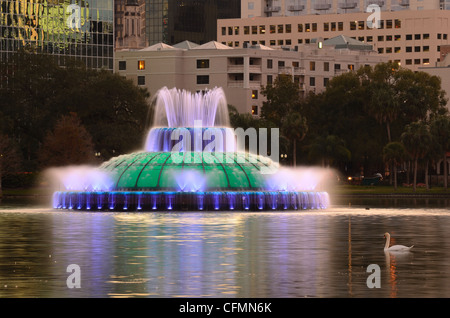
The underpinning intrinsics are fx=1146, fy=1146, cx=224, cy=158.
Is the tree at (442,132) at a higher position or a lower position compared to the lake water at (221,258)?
higher

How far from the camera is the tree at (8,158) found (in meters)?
103

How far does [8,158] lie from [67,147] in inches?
214

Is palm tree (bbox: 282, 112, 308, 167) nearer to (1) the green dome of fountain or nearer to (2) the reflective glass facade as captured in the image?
(2) the reflective glass facade

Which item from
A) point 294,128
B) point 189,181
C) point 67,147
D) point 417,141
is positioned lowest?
point 189,181

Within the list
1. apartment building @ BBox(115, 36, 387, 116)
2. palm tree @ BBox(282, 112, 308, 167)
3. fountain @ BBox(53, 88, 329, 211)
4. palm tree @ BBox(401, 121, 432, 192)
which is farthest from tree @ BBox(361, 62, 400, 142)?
fountain @ BBox(53, 88, 329, 211)

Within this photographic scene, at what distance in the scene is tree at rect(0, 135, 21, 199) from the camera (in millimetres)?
102688

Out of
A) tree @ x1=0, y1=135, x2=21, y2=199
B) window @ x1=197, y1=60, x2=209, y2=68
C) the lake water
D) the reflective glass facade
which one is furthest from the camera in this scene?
window @ x1=197, y1=60, x2=209, y2=68

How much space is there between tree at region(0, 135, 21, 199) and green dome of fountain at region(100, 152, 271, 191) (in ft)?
140

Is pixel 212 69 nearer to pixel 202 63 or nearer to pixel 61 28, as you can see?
pixel 202 63

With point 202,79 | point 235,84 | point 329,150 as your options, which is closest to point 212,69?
point 202,79

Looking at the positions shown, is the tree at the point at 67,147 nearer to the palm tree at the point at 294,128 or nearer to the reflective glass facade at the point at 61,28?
the palm tree at the point at 294,128

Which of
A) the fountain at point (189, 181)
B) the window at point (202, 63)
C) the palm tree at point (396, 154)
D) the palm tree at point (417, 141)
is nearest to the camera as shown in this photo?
the fountain at point (189, 181)

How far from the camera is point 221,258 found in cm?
2727

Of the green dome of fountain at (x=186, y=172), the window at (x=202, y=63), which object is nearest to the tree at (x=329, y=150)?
the window at (x=202, y=63)
